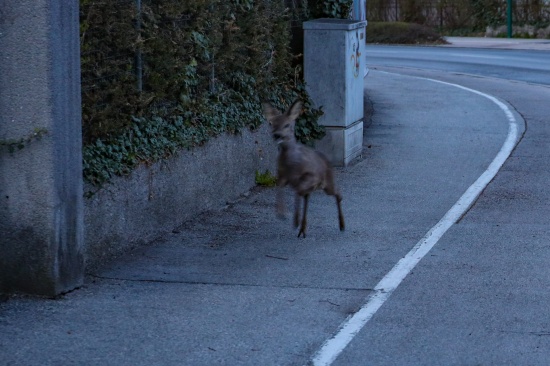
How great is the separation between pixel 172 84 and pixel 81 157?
216 cm

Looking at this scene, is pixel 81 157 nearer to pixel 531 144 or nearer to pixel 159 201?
pixel 159 201

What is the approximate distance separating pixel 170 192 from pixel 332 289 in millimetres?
2341

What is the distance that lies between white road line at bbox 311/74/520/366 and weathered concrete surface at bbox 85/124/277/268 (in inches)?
84.7

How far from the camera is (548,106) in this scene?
19672 mm

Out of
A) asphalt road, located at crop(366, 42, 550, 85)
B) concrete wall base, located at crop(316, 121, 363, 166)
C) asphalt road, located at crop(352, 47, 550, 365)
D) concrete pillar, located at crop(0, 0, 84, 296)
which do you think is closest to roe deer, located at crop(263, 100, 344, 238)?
asphalt road, located at crop(352, 47, 550, 365)

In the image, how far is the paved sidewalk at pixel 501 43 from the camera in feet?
132

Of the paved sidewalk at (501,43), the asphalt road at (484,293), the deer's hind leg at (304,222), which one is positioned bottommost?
the asphalt road at (484,293)

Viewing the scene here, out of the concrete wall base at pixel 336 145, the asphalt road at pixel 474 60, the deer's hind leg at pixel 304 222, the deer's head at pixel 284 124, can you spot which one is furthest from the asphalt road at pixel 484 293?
the asphalt road at pixel 474 60

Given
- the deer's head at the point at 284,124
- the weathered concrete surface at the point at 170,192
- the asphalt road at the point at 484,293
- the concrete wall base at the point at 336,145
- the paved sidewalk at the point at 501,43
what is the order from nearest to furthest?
the asphalt road at the point at 484,293 < the weathered concrete surface at the point at 170,192 < the deer's head at the point at 284,124 < the concrete wall base at the point at 336,145 < the paved sidewalk at the point at 501,43

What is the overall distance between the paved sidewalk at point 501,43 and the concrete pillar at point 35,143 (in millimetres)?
33642

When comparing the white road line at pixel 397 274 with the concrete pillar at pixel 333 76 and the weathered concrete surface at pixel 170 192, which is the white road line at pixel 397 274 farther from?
the weathered concrete surface at pixel 170 192

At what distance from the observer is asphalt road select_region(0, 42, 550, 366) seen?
611 centimetres

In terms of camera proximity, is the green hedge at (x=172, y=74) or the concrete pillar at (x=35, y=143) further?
the green hedge at (x=172, y=74)

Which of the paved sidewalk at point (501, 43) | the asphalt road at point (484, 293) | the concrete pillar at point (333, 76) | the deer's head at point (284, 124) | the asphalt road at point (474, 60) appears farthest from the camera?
the paved sidewalk at point (501, 43)
